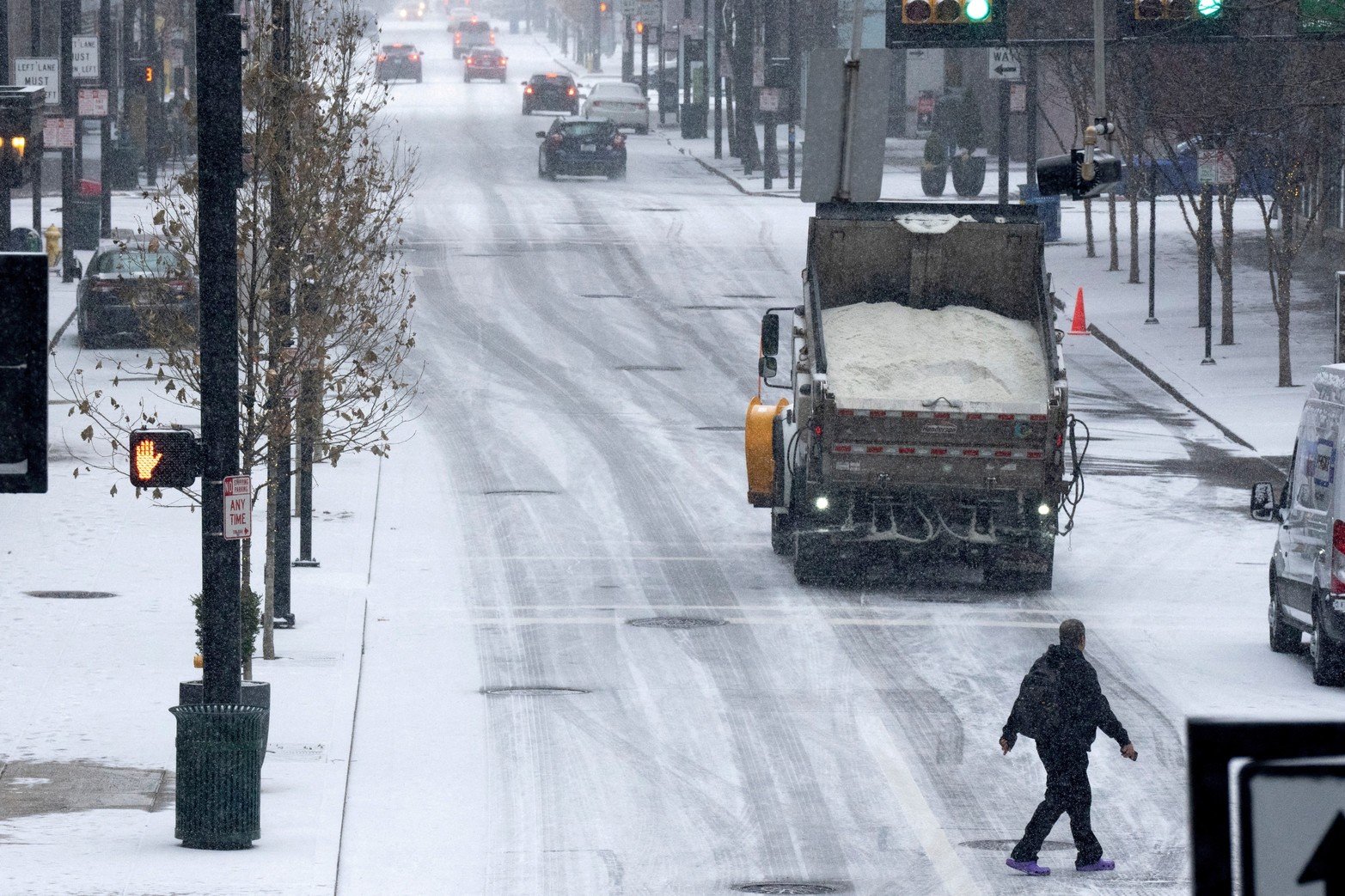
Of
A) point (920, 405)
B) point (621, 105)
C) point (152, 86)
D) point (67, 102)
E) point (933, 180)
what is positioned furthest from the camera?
point (621, 105)

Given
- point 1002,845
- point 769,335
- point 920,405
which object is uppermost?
point 769,335

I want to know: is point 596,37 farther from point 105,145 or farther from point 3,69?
point 3,69

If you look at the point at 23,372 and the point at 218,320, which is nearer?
the point at 23,372

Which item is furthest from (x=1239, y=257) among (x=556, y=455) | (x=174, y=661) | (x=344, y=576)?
(x=174, y=661)

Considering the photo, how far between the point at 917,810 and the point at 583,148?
45522 millimetres

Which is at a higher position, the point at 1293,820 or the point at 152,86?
the point at 152,86

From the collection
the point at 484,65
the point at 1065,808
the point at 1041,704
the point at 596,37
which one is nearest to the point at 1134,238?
the point at 1041,704

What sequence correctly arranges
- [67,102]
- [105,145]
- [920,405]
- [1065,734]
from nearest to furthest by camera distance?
[1065,734]
[920,405]
[67,102]
[105,145]

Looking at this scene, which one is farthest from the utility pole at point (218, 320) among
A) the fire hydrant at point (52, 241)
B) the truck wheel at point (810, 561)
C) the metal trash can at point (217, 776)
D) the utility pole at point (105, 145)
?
the utility pole at point (105, 145)

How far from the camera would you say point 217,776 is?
12.1 metres

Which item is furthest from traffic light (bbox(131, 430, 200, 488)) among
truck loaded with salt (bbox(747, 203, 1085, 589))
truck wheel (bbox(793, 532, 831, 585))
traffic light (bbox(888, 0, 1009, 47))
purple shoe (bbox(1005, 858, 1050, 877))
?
traffic light (bbox(888, 0, 1009, 47))

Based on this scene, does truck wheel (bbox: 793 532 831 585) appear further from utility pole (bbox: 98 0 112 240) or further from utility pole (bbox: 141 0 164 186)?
utility pole (bbox: 141 0 164 186)

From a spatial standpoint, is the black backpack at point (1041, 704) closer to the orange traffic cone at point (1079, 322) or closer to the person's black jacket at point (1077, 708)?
the person's black jacket at point (1077, 708)

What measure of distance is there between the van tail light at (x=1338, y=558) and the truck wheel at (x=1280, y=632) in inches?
63.8
